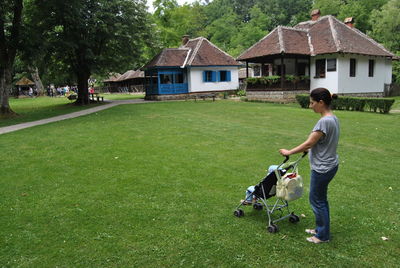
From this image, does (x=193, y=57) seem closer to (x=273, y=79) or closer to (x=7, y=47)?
(x=273, y=79)

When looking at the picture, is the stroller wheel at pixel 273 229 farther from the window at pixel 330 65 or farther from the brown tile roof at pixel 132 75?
Result: the brown tile roof at pixel 132 75

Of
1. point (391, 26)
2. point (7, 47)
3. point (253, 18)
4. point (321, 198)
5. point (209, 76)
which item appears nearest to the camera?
point (321, 198)

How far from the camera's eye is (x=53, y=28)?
24.7m

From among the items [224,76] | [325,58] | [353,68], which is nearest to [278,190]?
[325,58]

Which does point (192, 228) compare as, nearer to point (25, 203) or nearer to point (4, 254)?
point (4, 254)

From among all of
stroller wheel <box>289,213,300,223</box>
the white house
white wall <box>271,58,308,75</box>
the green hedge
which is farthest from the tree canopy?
stroller wheel <box>289,213,300,223</box>

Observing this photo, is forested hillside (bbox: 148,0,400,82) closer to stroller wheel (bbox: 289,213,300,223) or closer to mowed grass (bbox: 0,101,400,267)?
mowed grass (bbox: 0,101,400,267)

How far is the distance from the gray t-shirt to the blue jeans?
81 millimetres

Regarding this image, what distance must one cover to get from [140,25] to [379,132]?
74.8 feet

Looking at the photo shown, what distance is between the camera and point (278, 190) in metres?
4.27

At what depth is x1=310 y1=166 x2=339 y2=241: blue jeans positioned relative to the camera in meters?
3.95

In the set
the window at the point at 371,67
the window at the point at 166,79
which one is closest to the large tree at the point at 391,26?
the window at the point at 371,67

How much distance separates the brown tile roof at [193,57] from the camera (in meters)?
33.7

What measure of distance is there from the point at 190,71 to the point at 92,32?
11565mm
